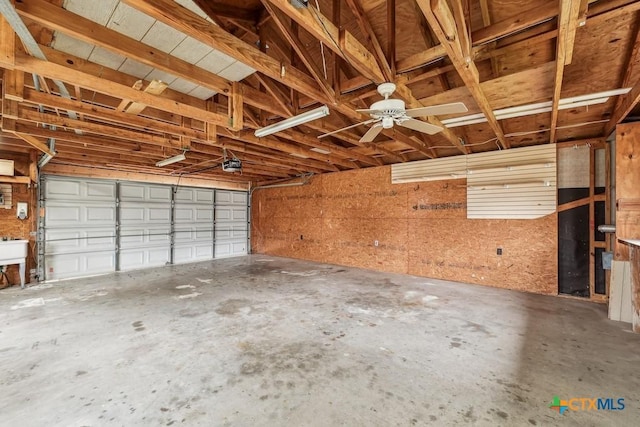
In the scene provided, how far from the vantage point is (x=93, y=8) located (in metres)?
1.74

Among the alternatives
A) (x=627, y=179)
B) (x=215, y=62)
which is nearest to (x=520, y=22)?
(x=215, y=62)

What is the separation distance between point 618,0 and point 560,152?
3.48 meters

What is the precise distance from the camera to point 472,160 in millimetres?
5320

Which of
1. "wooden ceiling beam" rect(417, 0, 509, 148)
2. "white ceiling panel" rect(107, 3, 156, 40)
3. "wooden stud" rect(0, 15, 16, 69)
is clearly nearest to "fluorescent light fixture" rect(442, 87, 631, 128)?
"wooden ceiling beam" rect(417, 0, 509, 148)

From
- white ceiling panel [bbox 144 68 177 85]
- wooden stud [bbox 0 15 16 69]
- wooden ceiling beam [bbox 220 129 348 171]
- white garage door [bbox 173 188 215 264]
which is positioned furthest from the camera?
white garage door [bbox 173 188 215 264]

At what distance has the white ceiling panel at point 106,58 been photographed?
2199 millimetres

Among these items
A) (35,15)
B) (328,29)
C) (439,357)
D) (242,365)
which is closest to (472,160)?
(439,357)

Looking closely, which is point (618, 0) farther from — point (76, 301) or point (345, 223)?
point (76, 301)

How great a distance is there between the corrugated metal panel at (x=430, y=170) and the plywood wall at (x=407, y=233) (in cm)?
13

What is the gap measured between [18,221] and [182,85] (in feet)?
18.3

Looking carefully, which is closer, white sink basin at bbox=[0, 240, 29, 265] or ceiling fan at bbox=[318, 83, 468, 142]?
ceiling fan at bbox=[318, 83, 468, 142]

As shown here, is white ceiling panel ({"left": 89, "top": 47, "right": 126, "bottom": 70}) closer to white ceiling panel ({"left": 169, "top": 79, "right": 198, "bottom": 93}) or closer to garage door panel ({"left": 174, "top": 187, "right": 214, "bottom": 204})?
white ceiling panel ({"left": 169, "top": 79, "right": 198, "bottom": 93})

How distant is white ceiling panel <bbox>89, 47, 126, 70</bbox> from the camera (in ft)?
7.22

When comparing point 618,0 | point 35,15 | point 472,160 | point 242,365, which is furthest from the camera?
point 472,160
